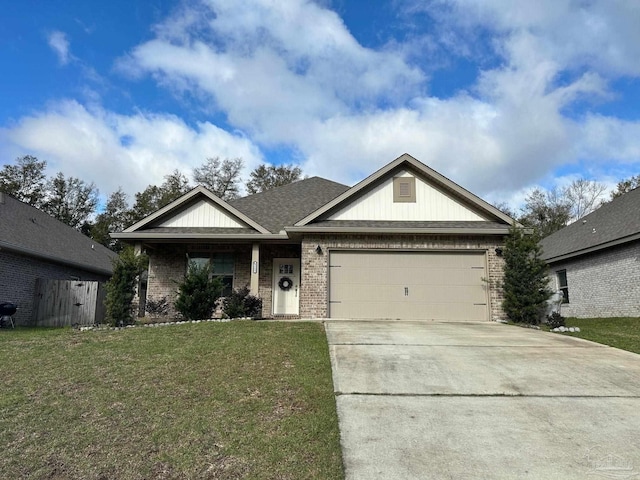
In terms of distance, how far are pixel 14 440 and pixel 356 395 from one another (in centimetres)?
359

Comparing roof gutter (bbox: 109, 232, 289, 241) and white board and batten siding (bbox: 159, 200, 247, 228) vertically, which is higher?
white board and batten siding (bbox: 159, 200, 247, 228)

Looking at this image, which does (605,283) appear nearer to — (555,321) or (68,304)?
(555,321)

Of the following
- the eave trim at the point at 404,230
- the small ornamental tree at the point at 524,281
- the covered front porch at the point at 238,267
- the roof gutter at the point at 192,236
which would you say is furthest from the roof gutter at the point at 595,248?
the roof gutter at the point at 192,236

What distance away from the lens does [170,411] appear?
4844mm

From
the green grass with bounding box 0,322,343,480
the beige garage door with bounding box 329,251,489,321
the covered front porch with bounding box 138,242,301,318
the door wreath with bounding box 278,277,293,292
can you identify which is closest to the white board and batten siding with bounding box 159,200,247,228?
the covered front porch with bounding box 138,242,301,318

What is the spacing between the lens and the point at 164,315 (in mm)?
13961

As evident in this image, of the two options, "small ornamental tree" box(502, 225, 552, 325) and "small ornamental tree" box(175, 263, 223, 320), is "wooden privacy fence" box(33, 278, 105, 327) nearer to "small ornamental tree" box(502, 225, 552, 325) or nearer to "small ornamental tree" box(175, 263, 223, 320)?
"small ornamental tree" box(175, 263, 223, 320)

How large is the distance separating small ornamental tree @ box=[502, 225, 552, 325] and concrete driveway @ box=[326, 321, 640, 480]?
3.61 metres

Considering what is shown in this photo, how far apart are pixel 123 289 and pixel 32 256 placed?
20.1 feet

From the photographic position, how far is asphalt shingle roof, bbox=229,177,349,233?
49.9 feet

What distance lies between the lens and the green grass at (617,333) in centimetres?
867

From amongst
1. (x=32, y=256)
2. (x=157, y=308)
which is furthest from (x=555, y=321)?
(x=32, y=256)

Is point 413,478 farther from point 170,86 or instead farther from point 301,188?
point 301,188

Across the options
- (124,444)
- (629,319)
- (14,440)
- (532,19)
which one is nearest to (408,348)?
(124,444)
